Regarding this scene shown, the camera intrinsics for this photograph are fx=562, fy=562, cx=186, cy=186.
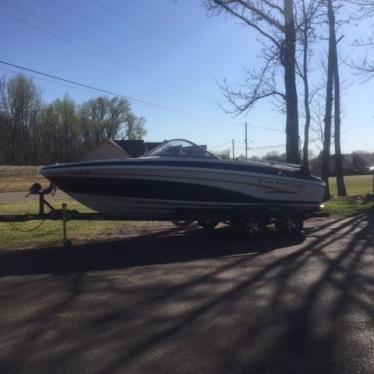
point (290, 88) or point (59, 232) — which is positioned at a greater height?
point (290, 88)

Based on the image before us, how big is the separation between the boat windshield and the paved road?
2295 millimetres

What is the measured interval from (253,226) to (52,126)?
3365 inches

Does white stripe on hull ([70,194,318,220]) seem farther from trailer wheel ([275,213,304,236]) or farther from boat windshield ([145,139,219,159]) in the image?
trailer wheel ([275,213,304,236])

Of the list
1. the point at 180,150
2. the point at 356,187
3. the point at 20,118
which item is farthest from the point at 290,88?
the point at 20,118

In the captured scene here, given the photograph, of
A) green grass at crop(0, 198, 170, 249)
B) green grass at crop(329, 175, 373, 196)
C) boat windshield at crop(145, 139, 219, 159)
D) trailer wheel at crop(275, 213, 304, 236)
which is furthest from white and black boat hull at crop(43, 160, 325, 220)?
green grass at crop(329, 175, 373, 196)

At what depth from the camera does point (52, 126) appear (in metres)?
92.8

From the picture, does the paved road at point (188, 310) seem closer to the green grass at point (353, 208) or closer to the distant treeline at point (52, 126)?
the green grass at point (353, 208)

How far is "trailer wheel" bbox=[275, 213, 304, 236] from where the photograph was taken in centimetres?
1172

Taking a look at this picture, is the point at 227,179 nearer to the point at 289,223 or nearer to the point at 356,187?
the point at 289,223

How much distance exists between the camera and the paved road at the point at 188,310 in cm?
468

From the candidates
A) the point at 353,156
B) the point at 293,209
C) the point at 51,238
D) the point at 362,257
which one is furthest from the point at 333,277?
the point at 353,156

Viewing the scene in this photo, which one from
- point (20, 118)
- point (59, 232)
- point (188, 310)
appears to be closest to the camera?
point (188, 310)

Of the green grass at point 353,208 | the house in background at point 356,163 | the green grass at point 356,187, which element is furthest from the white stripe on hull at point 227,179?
the house in background at point 356,163

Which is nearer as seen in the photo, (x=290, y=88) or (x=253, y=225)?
(x=253, y=225)
